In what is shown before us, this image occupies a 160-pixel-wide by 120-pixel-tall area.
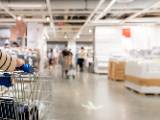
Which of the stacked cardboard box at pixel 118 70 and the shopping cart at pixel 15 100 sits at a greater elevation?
the shopping cart at pixel 15 100

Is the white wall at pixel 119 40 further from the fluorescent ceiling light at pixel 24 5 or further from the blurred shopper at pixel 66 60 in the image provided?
the fluorescent ceiling light at pixel 24 5

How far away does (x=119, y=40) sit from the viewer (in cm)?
1870

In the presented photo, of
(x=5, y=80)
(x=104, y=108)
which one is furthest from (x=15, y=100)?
(x=104, y=108)

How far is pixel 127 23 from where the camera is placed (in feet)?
58.6

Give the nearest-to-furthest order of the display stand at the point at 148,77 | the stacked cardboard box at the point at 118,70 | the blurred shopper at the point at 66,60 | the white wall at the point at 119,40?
1. the display stand at the point at 148,77
2. the stacked cardboard box at the point at 118,70
3. the blurred shopper at the point at 66,60
4. the white wall at the point at 119,40

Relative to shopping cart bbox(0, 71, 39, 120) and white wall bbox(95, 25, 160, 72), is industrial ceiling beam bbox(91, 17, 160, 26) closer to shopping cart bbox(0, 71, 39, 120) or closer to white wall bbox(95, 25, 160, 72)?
white wall bbox(95, 25, 160, 72)

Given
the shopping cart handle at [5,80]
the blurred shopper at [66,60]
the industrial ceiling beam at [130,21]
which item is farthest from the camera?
the industrial ceiling beam at [130,21]

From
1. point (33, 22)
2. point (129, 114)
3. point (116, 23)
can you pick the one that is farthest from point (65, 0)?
point (129, 114)

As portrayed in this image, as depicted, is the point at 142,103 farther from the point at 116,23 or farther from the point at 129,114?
the point at 116,23

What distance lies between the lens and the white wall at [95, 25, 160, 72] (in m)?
18.5

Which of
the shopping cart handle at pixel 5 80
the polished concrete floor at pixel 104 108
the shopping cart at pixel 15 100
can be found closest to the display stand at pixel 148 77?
the polished concrete floor at pixel 104 108

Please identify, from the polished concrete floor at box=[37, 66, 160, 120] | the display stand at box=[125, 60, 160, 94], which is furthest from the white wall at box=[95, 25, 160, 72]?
the polished concrete floor at box=[37, 66, 160, 120]

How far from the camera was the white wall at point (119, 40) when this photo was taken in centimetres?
1850

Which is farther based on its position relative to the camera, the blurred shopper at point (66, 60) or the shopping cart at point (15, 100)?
the blurred shopper at point (66, 60)
